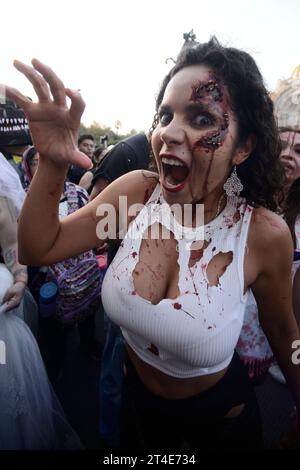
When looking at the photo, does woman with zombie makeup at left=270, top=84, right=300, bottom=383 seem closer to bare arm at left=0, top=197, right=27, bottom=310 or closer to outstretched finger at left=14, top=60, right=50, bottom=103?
outstretched finger at left=14, top=60, right=50, bottom=103

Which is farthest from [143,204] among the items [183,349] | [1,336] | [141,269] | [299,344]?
[1,336]

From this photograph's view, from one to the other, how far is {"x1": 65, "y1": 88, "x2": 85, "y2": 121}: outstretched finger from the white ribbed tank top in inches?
15.8

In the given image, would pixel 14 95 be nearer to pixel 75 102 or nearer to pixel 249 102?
pixel 75 102

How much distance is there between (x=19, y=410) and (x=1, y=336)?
1.07 ft

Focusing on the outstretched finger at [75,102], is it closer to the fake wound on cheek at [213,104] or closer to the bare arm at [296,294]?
the fake wound on cheek at [213,104]

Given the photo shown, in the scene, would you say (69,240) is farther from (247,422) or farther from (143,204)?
(247,422)

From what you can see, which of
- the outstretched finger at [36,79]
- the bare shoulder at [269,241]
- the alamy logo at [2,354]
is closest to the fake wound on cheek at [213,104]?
the bare shoulder at [269,241]

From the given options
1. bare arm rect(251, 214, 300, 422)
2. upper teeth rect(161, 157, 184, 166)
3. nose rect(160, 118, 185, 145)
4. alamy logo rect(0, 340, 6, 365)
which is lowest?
alamy logo rect(0, 340, 6, 365)

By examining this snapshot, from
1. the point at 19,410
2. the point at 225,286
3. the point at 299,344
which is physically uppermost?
the point at 225,286

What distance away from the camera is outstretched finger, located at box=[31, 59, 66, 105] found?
72 cm

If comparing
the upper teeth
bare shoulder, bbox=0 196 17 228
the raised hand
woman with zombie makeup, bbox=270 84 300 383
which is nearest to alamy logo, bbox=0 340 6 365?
bare shoulder, bbox=0 196 17 228

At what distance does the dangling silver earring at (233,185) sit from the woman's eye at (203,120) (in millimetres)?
215

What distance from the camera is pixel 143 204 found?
1.09 meters

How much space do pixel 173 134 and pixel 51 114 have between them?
0.34m
